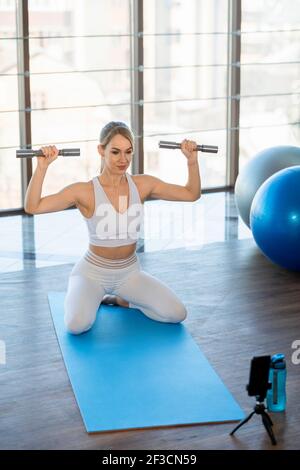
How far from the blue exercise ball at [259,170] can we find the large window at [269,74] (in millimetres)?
1578

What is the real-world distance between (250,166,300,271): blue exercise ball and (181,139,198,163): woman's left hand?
907mm

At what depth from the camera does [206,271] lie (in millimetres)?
4887

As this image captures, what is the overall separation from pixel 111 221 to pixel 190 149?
1.61ft

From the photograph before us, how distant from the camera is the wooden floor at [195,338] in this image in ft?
9.69

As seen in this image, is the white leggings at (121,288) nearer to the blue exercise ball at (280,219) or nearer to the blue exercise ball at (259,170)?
the blue exercise ball at (280,219)

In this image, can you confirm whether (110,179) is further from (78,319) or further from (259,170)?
(259,170)

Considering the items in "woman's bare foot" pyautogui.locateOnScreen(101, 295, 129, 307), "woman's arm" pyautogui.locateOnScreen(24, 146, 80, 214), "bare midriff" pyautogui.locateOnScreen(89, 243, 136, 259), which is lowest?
"woman's bare foot" pyautogui.locateOnScreen(101, 295, 129, 307)

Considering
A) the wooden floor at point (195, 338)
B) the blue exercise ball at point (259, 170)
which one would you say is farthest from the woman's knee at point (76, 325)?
the blue exercise ball at point (259, 170)

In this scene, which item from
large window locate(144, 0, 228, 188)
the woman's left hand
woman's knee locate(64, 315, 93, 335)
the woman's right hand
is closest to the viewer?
the woman's right hand

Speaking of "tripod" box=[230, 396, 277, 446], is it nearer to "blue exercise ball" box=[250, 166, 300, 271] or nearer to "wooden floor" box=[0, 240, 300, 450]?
"wooden floor" box=[0, 240, 300, 450]

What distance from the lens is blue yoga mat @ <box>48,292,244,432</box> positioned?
3094 millimetres

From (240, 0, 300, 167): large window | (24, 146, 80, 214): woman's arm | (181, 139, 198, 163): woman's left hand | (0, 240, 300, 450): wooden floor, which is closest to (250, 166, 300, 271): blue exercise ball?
(0, 240, 300, 450): wooden floor

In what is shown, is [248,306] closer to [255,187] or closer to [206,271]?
[206,271]

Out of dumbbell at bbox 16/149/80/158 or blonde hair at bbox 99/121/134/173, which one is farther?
blonde hair at bbox 99/121/134/173
